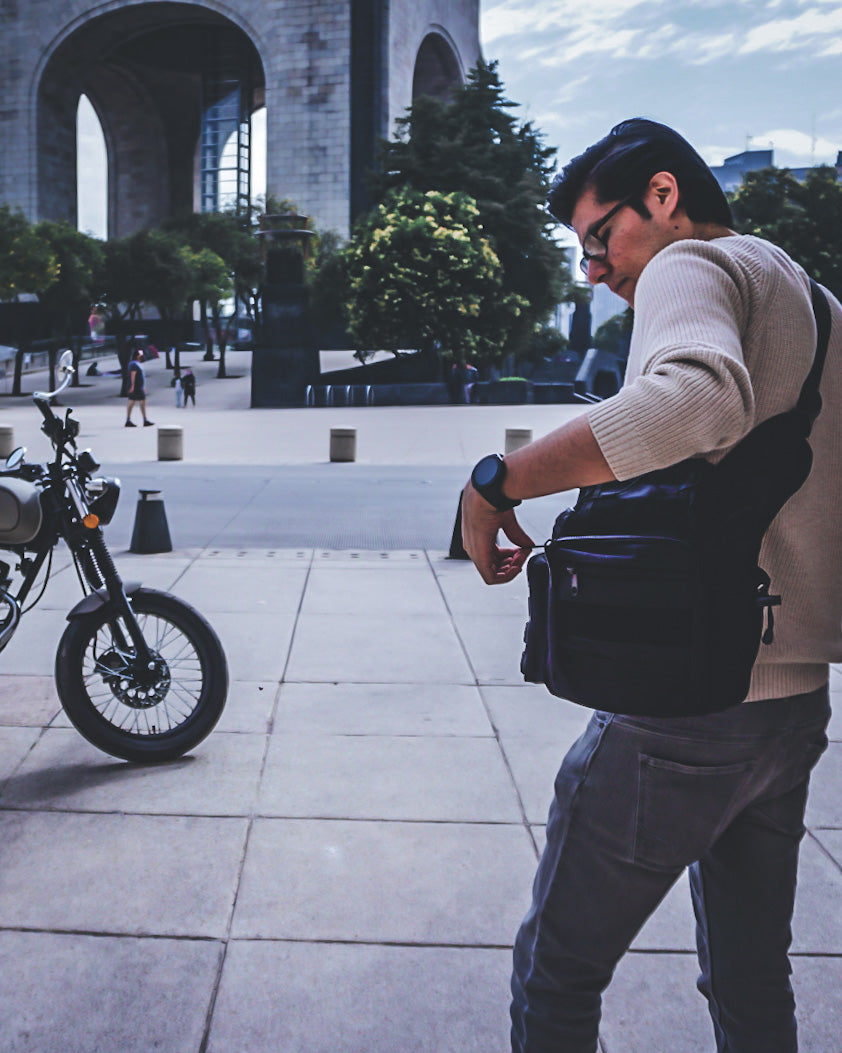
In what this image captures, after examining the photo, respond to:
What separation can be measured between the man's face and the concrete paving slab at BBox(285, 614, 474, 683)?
11.9ft

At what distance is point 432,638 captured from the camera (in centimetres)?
600

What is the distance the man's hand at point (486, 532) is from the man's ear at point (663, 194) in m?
0.52

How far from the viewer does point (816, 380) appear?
155cm

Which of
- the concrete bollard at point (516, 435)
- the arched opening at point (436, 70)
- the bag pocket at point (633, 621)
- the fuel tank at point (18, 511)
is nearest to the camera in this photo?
the bag pocket at point (633, 621)

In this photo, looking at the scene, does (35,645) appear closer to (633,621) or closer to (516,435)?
(633,621)

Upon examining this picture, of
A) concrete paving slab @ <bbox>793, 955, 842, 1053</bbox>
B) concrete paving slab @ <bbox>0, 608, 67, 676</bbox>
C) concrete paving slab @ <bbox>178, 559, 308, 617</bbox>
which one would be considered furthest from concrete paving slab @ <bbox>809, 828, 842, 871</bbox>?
concrete paving slab @ <bbox>178, 559, 308, 617</bbox>

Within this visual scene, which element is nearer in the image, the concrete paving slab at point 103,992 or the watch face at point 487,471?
the watch face at point 487,471

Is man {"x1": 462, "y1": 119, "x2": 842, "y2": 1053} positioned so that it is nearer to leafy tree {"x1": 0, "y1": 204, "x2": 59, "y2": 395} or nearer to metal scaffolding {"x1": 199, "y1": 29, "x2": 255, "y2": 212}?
leafy tree {"x1": 0, "y1": 204, "x2": 59, "y2": 395}

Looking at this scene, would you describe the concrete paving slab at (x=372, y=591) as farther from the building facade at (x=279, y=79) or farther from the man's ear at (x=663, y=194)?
the building facade at (x=279, y=79)

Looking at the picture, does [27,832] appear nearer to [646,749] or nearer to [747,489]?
[646,749]

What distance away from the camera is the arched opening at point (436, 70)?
267 feet

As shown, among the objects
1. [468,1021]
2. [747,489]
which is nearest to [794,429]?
[747,489]

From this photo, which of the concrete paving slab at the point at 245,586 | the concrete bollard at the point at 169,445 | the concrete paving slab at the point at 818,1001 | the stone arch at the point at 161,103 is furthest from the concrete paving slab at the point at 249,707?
the stone arch at the point at 161,103

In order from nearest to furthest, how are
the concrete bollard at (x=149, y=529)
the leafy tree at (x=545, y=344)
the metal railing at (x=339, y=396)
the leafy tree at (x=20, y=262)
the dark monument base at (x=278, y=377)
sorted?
1. the concrete bollard at (x=149, y=529)
2. the dark monument base at (x=278, y=377)
3. the metal railing at (x=339, y=396)
4. the leafy tree at (x=20, y=262)
5. the leafy tree at (x=545, y=344)
